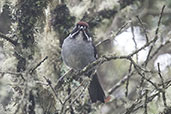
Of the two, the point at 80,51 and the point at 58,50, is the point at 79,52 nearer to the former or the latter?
the point at 80,51

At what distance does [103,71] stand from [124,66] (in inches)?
17.2

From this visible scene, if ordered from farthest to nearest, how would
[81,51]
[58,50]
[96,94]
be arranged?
[81,51], [58,50], [96,94]

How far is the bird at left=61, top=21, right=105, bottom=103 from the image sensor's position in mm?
4371

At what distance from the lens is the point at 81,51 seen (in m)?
4.64

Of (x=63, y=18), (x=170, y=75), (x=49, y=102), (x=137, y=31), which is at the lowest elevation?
(x=170, y=75)

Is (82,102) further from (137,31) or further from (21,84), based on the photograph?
(137,31)

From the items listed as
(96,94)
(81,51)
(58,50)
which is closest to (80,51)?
(81,51)

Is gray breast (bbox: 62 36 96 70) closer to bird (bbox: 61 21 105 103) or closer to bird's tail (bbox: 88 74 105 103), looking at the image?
A: bird (bbox: 61 21 105 103)

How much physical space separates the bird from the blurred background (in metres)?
0.11

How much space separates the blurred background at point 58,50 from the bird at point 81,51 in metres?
0.11

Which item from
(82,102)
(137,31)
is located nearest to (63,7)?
(82,102)

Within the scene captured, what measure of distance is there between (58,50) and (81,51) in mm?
302

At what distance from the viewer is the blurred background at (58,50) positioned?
306cm

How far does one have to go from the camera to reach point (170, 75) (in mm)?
3869
